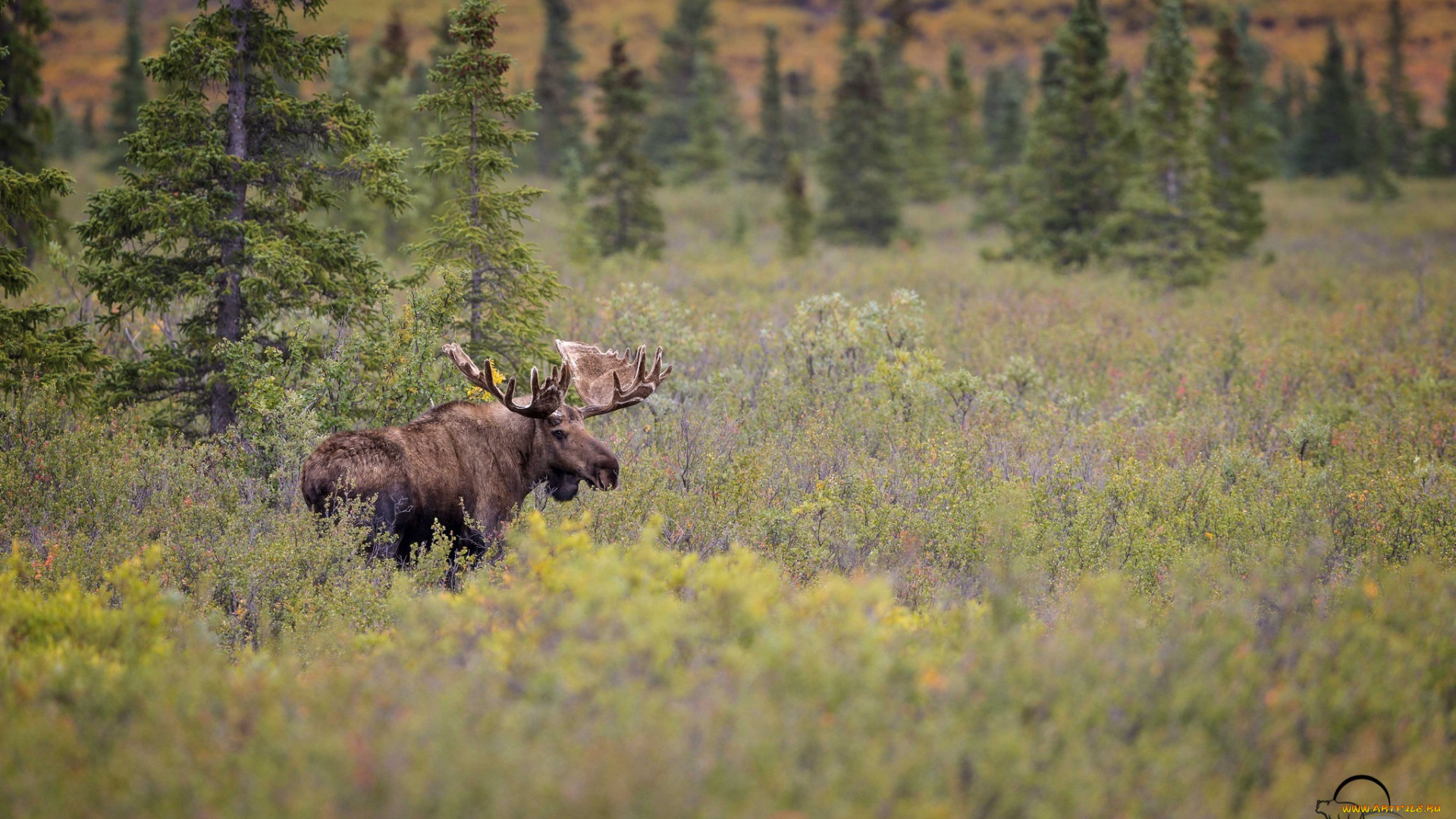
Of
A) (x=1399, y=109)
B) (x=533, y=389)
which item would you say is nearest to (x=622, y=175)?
(x=533, y=389)

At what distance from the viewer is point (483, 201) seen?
11.0 m

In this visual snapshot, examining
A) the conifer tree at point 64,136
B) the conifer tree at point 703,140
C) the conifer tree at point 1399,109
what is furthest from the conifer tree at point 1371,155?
the conifer tree at point 64,136

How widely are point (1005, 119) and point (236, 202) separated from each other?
4929 cm

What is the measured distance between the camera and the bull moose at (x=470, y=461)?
7.29 meters

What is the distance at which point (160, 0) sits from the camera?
5561 inches

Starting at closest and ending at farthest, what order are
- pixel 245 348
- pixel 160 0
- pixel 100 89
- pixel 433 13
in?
1. pixel 245 348
2. pixel 100 89
3. pixel 433 13
4. pixel 160 0

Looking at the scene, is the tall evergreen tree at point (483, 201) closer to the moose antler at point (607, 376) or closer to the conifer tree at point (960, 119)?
the moose antler at point (607, 376)

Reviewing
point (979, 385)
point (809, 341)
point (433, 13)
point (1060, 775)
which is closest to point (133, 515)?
point (1060, 775)

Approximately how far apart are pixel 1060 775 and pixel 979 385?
32.0 feet

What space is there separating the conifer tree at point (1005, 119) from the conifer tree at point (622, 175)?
966 inches

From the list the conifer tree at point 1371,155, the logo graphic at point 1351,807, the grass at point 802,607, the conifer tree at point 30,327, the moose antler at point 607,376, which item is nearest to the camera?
the grass at point 802,607

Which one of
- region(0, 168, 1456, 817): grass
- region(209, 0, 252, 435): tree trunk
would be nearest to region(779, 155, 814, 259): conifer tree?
region(0, 168, 1456, 817): grass

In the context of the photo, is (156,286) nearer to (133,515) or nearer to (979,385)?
(133,515)

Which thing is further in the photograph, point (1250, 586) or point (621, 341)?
point (621, 341)
